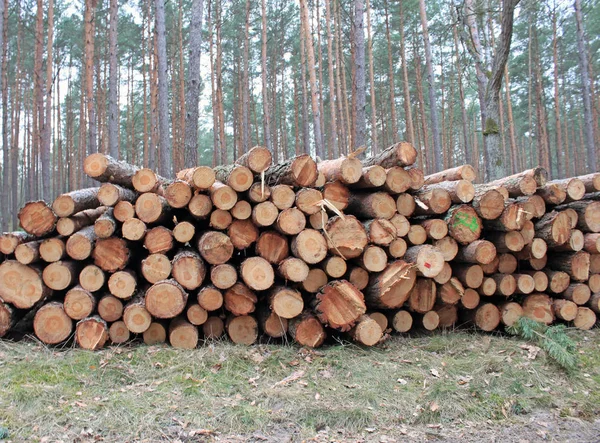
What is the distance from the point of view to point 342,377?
3840mm

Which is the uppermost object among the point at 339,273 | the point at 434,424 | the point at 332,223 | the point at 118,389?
Result: the point at 332,223

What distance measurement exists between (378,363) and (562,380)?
160 cm

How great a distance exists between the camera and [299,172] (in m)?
4.49

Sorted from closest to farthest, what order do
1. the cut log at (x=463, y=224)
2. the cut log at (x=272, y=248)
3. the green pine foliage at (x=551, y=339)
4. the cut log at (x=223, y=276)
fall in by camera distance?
the green pine foliage at (x=551, y=339) < the cut log at (x=223, y=276) < the cut log at (x=272, y=248) < the cut log at (x=463, y=224)

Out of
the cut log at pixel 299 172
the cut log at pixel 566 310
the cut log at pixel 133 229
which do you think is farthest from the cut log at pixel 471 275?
the cut log at pixel 133 229

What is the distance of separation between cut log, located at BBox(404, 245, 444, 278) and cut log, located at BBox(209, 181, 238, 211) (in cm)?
196

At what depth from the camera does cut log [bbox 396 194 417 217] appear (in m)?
4.90

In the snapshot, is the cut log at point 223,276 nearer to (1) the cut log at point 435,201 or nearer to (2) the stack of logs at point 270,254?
(2) the stack of logs at point 270,254

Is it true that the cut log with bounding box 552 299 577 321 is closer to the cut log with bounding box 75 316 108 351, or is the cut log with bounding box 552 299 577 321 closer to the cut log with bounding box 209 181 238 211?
the cut log with bounding box 209 181 238 211

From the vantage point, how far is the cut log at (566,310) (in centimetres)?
507

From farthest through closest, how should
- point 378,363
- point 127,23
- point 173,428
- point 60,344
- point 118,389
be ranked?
1. point 127,23
2. point 60,344
3. point 378,363
4. point 118,389
5. point 173,428

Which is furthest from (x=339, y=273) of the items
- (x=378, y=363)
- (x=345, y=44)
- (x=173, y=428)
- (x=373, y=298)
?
(x=345, y=44)

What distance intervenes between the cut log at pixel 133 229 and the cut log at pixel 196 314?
916 millimetres

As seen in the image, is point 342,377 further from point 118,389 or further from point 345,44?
point 345,44
